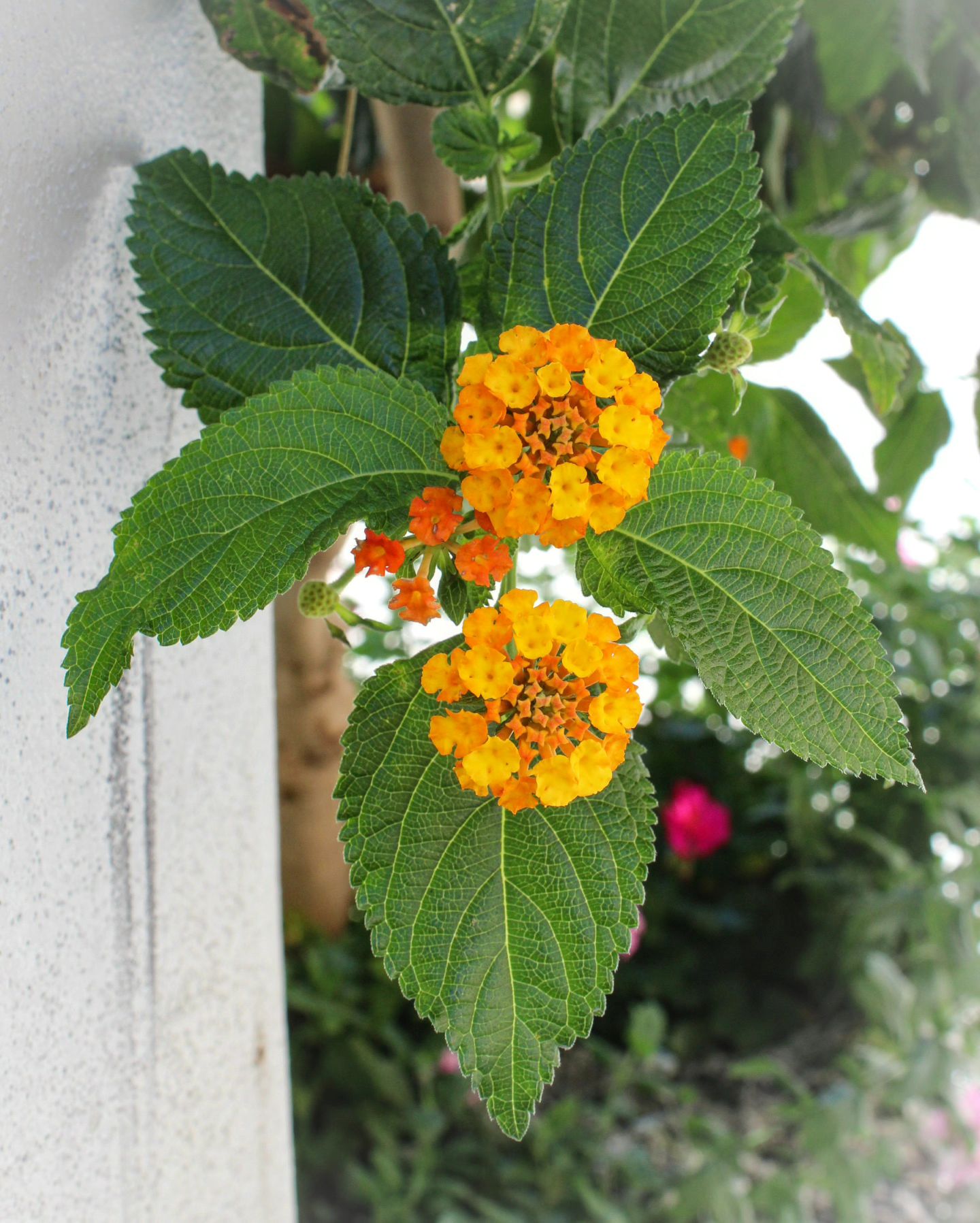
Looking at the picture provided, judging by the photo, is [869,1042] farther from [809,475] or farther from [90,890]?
[90,890]

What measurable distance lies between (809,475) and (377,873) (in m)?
0.45

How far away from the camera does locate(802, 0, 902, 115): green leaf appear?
688 millimetres

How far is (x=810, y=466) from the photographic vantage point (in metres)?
0.66

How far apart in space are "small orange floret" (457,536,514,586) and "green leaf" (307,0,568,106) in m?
0.21

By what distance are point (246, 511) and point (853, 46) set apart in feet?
2.07

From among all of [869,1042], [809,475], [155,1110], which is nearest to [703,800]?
[869,1042]

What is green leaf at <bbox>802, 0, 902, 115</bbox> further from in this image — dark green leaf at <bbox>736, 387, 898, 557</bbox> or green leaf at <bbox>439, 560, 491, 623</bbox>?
green leaf at <bbox>439, 560, 491, 623</bbox>

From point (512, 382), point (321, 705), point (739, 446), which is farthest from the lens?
point (321, 705)

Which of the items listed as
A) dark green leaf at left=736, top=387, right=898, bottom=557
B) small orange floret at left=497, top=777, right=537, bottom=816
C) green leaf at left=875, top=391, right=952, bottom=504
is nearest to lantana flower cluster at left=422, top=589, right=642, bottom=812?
small orange floret at left=497, top=777, right=537, bottom=816

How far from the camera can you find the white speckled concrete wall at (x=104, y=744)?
0.35 meters

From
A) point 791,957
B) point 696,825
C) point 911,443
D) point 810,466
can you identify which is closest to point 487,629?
point 810,466

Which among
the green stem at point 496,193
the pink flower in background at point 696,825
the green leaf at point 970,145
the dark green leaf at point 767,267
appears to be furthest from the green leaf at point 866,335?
the pink flower in background at point 696,825

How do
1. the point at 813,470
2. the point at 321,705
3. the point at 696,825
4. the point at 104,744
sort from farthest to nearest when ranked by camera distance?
the point at 696,825 → the point at 321,705 → the point at 813,470 → the point at 104,744

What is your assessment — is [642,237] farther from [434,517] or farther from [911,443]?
[911,443]
